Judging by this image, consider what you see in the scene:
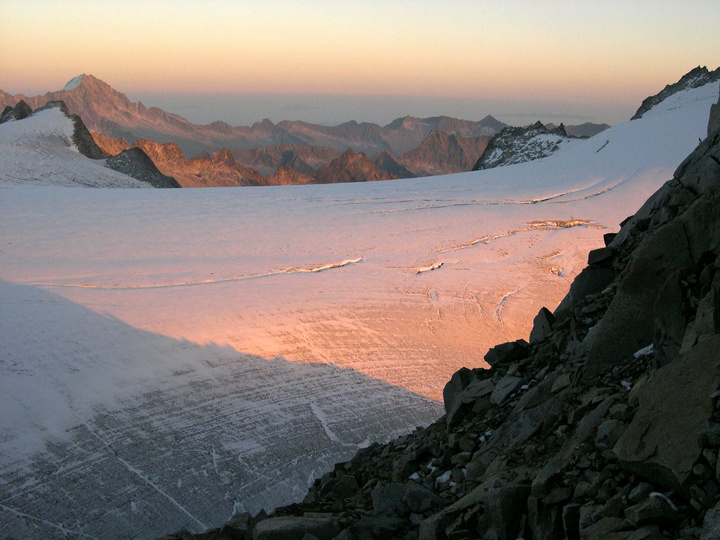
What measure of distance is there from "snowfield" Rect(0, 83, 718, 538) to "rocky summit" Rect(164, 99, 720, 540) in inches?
76.4

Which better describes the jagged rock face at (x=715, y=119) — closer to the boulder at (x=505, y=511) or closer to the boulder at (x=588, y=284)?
the boulder at (x=588, y=284)

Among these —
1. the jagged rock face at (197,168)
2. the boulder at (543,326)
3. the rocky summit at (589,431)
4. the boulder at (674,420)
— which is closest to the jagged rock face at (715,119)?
the rocky summit at (589,431)

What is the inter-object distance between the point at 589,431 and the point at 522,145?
42.6 meters

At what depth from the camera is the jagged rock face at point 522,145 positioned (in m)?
41.1

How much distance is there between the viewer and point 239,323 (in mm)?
10914

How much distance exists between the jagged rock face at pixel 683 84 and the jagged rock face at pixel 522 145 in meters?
5.40

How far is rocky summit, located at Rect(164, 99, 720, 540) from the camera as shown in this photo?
3537 mm

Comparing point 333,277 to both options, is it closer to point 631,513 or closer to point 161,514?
point 161,514

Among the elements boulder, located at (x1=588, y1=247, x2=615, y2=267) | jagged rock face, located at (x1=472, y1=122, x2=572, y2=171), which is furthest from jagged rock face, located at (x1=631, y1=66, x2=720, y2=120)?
A: boulder, located at (x1=588, y1=247, x2=615, y2=267)

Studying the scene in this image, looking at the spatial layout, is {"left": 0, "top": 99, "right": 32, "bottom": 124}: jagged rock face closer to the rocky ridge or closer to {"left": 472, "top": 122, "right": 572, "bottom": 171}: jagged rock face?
the rocky ridge

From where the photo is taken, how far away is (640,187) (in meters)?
20.0

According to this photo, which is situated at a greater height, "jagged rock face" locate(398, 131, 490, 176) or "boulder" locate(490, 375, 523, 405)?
"jagged rock face" locate(398, 131, 490, 176)

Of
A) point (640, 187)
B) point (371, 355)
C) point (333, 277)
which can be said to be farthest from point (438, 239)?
point (640, 187)

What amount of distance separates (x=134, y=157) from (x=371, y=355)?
5473 cm
